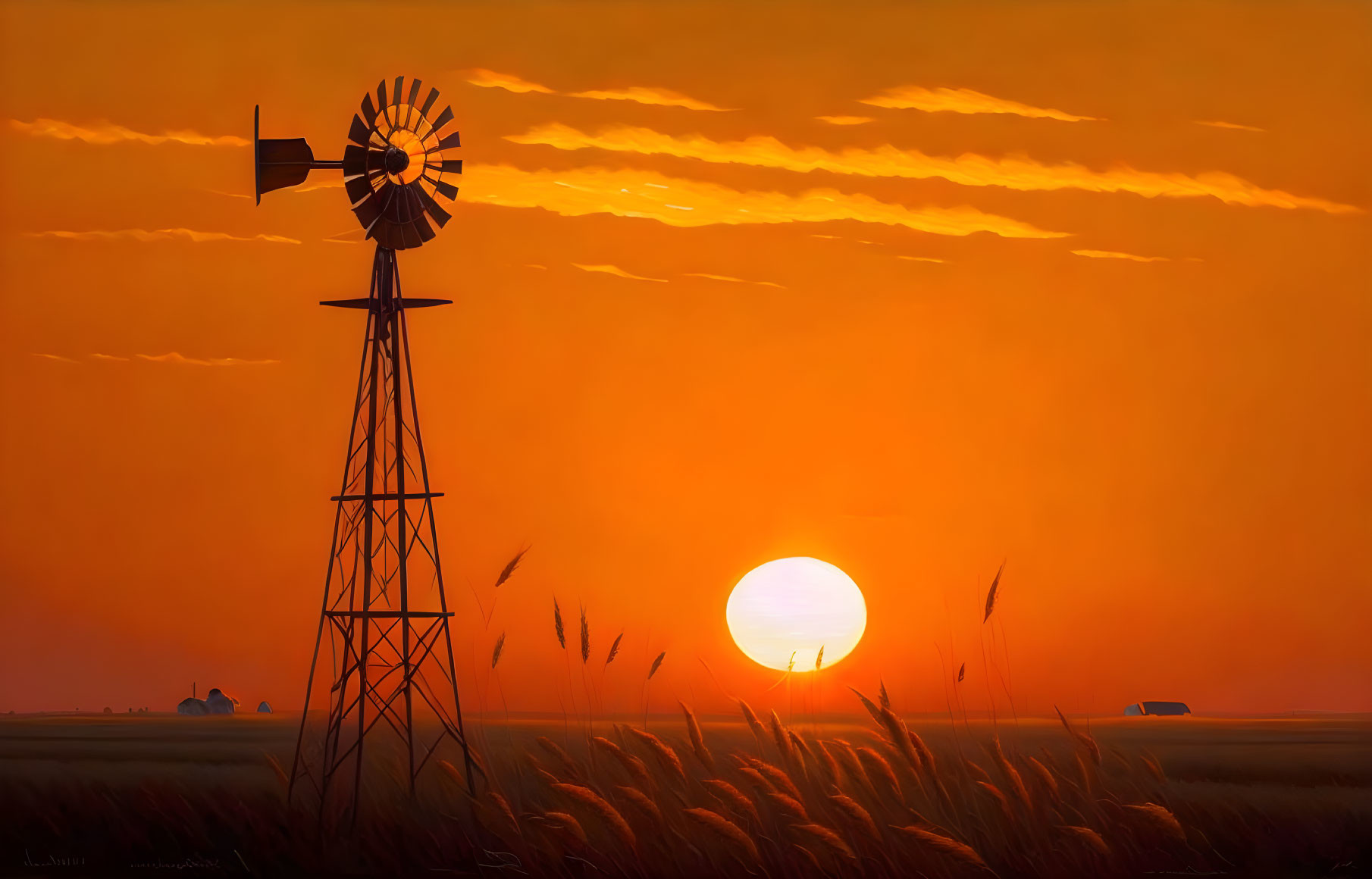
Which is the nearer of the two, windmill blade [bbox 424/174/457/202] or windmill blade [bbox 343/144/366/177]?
windmill blade [bbox 343/144/366/177]

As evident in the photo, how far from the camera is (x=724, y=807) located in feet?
25.7

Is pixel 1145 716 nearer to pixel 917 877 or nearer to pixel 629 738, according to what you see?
pixel 917 877

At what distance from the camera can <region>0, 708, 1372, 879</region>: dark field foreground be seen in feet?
25.1

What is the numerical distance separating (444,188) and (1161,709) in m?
6.60

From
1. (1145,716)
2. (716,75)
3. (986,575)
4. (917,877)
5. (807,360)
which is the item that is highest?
(716,75)

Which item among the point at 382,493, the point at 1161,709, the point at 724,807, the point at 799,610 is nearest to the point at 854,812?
the point at 724,807

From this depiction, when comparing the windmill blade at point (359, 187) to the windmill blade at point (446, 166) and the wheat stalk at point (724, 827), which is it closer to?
the windmill blade at point (446, 166)

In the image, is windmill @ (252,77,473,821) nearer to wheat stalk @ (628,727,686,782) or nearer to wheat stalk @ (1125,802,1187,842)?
wheat stalk @ (628,727,686,782)

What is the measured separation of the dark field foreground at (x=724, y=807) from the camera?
301 inches

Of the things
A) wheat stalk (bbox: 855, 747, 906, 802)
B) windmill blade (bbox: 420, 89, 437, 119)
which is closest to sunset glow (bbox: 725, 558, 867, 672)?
wheat stalk (bbox: 855, 747, 906, 802)

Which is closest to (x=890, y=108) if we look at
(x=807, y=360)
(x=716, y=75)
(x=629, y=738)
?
(x=716, y=75)

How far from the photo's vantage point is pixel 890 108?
1034cm

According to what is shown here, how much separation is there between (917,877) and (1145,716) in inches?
123
